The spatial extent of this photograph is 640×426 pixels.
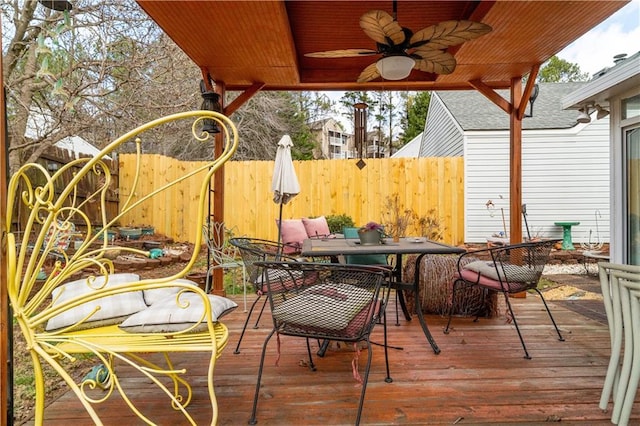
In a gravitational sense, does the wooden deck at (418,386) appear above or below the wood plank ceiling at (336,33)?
below

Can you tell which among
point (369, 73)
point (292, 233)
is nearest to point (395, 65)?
point (369, 73)

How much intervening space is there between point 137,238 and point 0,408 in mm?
5970

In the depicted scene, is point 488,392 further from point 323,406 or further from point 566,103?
point 566,103

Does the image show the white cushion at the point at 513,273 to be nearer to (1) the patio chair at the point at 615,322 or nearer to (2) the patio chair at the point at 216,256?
(1) the patio chair at the point at 615,322

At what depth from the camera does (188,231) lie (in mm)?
7863

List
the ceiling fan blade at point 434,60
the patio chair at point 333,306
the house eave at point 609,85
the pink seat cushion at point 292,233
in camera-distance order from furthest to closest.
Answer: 1. the pink seat cushion at point 292,233
2. the house eave at point 609,85
3. the ceiling fan blade at point 434,60
4. the patio chair at point 333,306

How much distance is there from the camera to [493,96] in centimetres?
432

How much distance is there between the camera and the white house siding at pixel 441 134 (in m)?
8.89

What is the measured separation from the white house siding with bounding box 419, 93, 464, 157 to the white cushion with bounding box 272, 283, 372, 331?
289 inches

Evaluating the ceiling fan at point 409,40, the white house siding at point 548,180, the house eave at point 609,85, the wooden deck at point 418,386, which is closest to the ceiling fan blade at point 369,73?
the ceiling fan at point 409,40

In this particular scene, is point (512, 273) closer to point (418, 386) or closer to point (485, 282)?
point (485, 282)

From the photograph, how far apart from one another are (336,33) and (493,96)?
196 centimetres

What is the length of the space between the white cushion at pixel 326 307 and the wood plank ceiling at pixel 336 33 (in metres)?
2.05

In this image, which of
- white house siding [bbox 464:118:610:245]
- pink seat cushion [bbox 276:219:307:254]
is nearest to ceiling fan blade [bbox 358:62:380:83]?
pink seat cushion [bbox 276:219:307:254]
